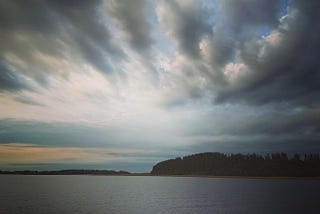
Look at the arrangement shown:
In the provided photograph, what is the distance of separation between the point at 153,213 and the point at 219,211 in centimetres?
1504

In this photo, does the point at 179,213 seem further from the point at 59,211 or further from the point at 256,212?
the point at 59,211

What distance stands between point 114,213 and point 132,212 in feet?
13.4

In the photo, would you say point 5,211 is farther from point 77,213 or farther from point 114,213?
point 114,213

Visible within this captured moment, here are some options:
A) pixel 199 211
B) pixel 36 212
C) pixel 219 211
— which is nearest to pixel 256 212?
pixel 219 211

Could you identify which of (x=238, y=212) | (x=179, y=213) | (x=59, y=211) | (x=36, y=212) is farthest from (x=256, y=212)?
(x=36, y=212)

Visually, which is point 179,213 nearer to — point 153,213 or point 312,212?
point 153,213

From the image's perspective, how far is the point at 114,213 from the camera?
184 ft

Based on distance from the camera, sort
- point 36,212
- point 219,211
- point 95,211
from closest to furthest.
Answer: point 36,212
point 95,211
point 219,211

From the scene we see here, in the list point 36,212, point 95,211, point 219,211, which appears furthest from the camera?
point 219,211

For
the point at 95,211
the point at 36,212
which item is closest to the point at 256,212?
the point at 95,211

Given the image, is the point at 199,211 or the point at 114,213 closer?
the point at 114,213

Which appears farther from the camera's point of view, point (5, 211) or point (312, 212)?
point (312, 212)

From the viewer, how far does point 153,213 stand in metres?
57.6

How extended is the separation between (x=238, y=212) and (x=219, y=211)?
427 centimetres
